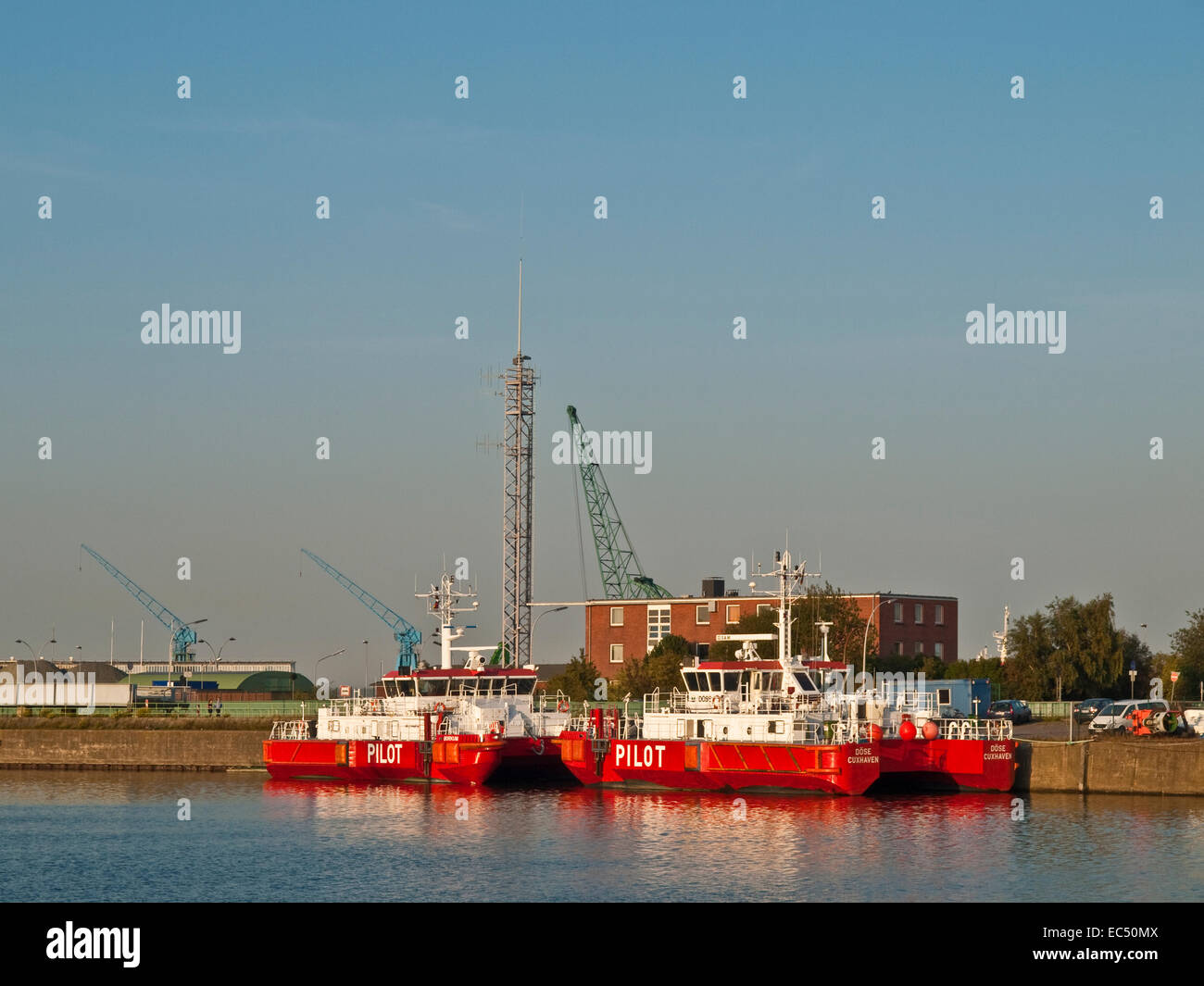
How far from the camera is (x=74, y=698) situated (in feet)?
378

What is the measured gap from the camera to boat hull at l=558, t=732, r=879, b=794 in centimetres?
6381

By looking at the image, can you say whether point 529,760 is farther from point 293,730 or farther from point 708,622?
point 708,622

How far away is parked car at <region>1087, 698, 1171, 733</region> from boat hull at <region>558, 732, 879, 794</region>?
13.5 metres

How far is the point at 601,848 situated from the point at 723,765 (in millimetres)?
16517

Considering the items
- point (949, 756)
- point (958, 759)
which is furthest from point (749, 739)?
point (958, 759)

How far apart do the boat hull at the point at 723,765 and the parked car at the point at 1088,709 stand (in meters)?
19.4

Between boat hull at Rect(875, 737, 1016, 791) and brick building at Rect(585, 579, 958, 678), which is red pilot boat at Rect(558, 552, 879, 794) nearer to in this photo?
boat hull at Rect(875, 737, 1016, 791)

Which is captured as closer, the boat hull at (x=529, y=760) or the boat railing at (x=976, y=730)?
the boat railing at (x=976, y=730)

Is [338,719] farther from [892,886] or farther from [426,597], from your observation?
[892,886]

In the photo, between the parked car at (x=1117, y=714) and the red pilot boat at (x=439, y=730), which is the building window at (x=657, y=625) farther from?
the parked car at (x=1117, y=714)

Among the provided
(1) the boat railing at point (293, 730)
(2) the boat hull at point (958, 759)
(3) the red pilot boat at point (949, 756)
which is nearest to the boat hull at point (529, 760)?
(1) the boat railing at point (293, 730)

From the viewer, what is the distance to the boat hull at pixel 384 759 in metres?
73.2
